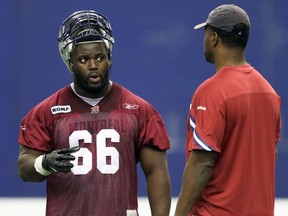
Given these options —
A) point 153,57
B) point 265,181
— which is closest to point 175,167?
point 153,57

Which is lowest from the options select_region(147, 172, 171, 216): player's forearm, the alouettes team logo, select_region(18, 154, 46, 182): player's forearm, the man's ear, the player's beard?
select_region(147, 172, 171, 216): player's forearm

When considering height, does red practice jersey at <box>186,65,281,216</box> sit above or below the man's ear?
below

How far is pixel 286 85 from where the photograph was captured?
6.44 meters

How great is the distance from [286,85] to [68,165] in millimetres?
2581

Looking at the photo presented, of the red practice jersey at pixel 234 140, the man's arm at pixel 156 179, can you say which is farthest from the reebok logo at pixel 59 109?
the red practice jersey at pixel 234 140

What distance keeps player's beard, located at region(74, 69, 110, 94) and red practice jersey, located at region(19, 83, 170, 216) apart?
53 mm

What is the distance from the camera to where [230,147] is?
14.3ft

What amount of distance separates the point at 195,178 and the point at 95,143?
1.43 feet

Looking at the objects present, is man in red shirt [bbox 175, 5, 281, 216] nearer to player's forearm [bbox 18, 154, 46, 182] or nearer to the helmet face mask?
the helmet face mask

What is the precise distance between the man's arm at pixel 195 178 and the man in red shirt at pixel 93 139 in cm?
11

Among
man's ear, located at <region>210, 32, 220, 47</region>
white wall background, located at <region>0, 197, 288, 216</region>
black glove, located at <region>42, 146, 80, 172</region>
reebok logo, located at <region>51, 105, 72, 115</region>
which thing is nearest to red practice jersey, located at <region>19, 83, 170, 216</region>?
reebok logo, located at <region>51, 105, 72, 115</region>

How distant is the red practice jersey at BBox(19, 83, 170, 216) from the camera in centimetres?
434

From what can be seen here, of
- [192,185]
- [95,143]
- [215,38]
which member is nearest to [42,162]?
[95,143]

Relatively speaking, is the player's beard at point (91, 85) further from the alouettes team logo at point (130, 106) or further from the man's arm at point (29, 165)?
the man's arm at point (29, 165)
